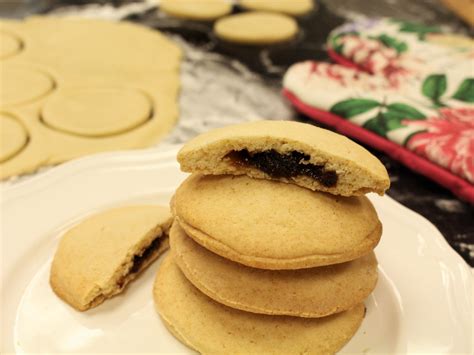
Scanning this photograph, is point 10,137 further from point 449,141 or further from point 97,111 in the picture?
point 449,141

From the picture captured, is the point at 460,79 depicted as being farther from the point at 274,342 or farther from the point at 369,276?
the point at 274,342

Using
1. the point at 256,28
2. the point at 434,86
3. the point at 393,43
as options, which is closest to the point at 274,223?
the point at 434,86

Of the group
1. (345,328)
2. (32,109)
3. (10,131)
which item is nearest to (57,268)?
(345,328)

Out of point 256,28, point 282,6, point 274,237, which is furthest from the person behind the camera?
point 282,6

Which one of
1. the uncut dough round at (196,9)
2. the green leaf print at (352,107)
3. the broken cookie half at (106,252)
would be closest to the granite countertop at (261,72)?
the uncut dough round at (196,9)

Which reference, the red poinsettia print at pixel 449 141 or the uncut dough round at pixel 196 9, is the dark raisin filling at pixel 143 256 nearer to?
the red poinsettia print at pixel 449 141

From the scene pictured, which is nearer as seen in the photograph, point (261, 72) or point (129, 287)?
point (129, 287)

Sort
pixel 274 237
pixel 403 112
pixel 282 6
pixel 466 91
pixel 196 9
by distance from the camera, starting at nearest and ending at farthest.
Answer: pixel 274 237
pixel 403 112
pixel 466 91
pixel 196 9
pixel 282 6

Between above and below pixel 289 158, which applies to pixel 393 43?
below

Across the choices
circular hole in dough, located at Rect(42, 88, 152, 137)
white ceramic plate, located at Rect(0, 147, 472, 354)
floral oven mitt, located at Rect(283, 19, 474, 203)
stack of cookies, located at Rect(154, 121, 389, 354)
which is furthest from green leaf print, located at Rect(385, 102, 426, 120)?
circular hole in dough, located at Rect(42, 88, 152, 137)
